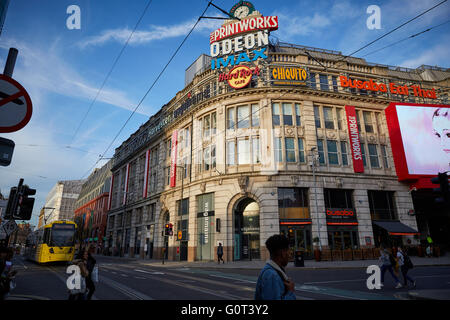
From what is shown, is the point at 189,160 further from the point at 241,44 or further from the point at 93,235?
the point at 93,235

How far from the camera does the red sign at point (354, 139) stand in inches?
1076

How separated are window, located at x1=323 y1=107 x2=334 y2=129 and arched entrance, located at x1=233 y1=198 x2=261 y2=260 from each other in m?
11.7

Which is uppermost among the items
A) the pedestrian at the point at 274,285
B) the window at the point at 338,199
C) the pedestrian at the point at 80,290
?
the window at the point at 338,199

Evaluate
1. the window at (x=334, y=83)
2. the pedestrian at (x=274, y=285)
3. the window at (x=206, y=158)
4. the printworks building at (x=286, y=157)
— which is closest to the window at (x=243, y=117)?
the printworks building at (x=286, y=157)

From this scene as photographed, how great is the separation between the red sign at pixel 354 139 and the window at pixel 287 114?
6.53m

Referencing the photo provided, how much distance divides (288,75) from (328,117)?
6.39 meters

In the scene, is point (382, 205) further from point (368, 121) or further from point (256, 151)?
point (256, 151)

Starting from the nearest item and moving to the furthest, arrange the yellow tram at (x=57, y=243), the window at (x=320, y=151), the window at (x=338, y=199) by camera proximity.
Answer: the yellow tram at (x=57, y=243)
the window at (x=338, y=199)
the window at (x=320, y=151)

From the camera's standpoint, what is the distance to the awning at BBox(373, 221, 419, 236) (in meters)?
25.4

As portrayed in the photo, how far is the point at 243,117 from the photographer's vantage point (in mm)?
28375

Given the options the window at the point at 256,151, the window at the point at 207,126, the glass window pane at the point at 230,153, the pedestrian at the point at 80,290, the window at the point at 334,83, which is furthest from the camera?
the window at the point at 207,126

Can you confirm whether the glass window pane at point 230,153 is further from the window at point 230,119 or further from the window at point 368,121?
the window at point 368,121

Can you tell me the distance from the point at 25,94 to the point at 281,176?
937 inches

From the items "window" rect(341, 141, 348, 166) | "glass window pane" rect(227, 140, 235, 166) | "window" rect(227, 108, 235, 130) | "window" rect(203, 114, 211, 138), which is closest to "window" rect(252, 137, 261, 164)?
"glass window pane" rect(227, 140, 235, 166)
